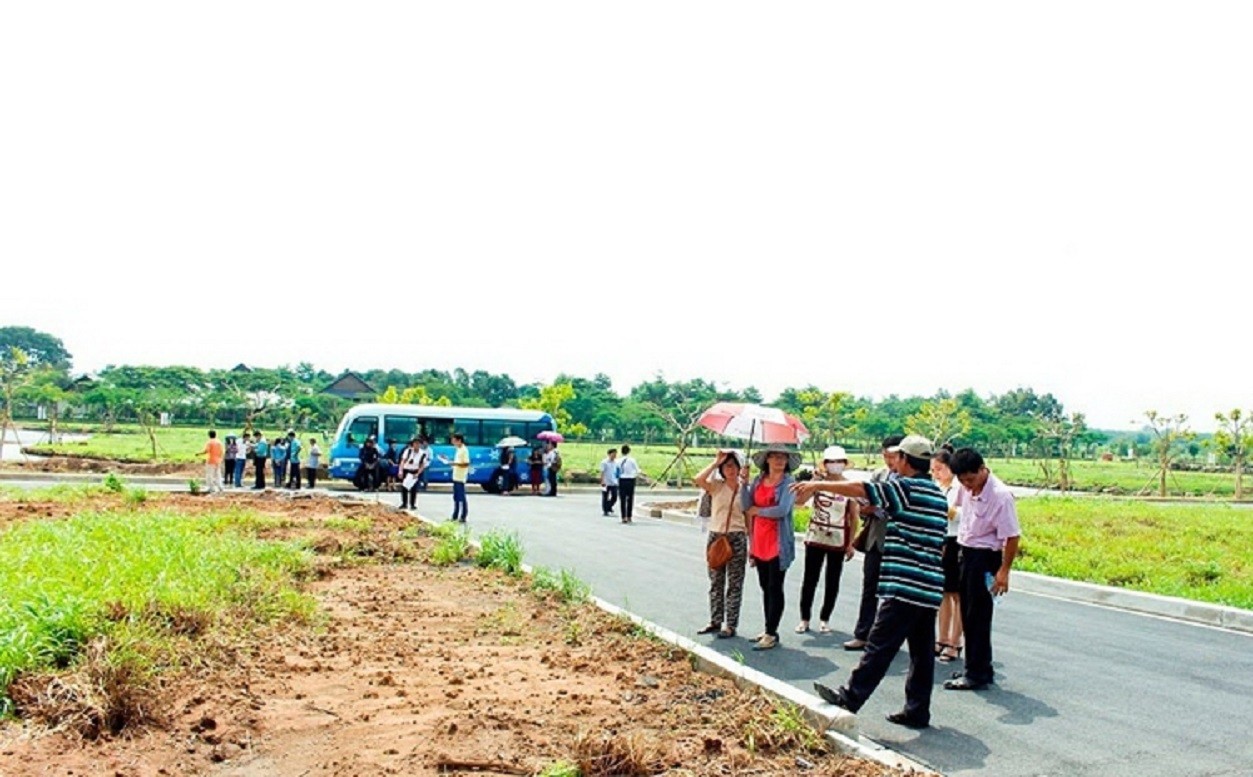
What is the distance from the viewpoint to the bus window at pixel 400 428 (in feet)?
102

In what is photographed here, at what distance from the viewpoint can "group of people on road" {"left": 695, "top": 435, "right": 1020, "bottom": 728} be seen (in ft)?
19.4

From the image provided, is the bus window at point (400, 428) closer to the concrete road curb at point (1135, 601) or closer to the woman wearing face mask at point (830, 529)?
the concrete road curb at point (1135, 601)

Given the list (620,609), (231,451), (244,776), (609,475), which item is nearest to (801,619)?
(620,609)

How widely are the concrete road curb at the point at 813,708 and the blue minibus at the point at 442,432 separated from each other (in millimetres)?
24119

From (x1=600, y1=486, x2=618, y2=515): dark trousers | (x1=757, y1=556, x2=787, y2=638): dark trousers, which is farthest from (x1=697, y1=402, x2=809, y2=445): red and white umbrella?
(x1=600, y1=486, x2=618, y2=515): dark trousers

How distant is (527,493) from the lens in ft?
103

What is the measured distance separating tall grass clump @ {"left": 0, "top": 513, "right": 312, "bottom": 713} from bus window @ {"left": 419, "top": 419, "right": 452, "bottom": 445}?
18.5 metres

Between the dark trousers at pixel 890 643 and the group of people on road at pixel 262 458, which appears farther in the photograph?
the group of people on road at pixel 262 458

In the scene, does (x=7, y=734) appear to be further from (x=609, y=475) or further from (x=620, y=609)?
(x=609, y=475)

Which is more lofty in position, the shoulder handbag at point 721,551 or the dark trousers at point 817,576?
the shoulder handbag at point 721,551

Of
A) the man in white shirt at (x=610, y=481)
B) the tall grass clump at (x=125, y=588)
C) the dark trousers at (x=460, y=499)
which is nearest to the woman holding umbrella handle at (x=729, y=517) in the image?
the tall grass clump at (x=125, y=588)

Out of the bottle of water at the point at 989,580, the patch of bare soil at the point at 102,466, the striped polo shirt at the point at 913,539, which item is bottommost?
the patch of bare soil at the point at 102,466

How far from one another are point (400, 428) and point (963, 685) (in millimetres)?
25860

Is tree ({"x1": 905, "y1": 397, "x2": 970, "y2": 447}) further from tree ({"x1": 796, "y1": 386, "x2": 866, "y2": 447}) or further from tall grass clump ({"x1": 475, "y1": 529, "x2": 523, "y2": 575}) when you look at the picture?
tall grass clump ({"x1": 475, "y1": 529, "x2": 523, "y2": 575})
